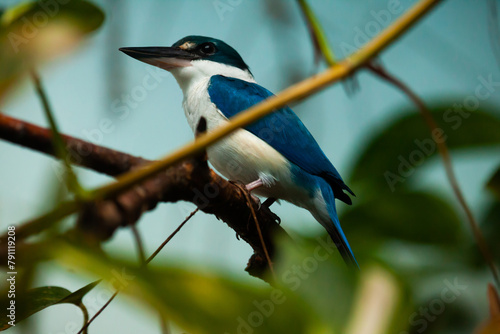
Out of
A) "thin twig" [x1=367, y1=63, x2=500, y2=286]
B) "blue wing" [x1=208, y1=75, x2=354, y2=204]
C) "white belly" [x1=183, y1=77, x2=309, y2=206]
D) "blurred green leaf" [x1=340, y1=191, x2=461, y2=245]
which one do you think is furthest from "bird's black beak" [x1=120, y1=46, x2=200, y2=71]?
"blurred green leaf" [x1=340, y1=191, x2=461, y2=245]

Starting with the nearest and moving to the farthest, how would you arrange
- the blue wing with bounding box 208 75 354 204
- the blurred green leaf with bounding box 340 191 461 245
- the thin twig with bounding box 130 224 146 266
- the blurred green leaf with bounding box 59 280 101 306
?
the thin twig with bounding box 130 224 146 266
the blurred green leaf with bounding box 340 191 461 245
the blurred green leaf with bounding box 59 280 101 306
the blue wing with bounding box 208 75 354 204

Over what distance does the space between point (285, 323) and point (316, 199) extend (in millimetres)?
2712

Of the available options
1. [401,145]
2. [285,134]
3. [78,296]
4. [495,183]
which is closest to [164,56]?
[285,134]

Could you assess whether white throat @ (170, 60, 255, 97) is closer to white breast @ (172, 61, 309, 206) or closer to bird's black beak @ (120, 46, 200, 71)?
bird's black beak @ (120, 46, 200, 71)

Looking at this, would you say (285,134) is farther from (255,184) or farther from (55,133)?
(55,133)

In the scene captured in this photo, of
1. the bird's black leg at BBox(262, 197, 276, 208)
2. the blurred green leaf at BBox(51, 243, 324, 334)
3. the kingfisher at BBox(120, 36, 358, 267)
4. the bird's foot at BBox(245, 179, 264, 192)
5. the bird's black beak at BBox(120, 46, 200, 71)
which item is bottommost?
the bird's black leg at BBox(262, 197, 276, 208)

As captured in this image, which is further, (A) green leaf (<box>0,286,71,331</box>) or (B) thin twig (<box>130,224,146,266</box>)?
(A) green leaf (<box>0,286,71,331</box>)

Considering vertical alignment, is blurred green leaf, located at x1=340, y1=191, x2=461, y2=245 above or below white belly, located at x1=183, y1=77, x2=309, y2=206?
above

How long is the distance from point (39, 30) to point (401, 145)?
0.78 meters

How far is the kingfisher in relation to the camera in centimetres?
322

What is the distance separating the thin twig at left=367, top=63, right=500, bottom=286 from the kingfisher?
80.9 inches

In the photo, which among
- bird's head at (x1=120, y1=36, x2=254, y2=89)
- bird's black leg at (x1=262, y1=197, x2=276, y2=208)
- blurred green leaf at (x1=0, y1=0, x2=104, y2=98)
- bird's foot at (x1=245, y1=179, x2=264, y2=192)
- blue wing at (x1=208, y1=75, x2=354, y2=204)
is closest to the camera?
blurred green leaf at (x1=0, y1=0, x2=104, y2=98)

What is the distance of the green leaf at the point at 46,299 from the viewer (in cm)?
103

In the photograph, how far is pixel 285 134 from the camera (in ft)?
11.2
